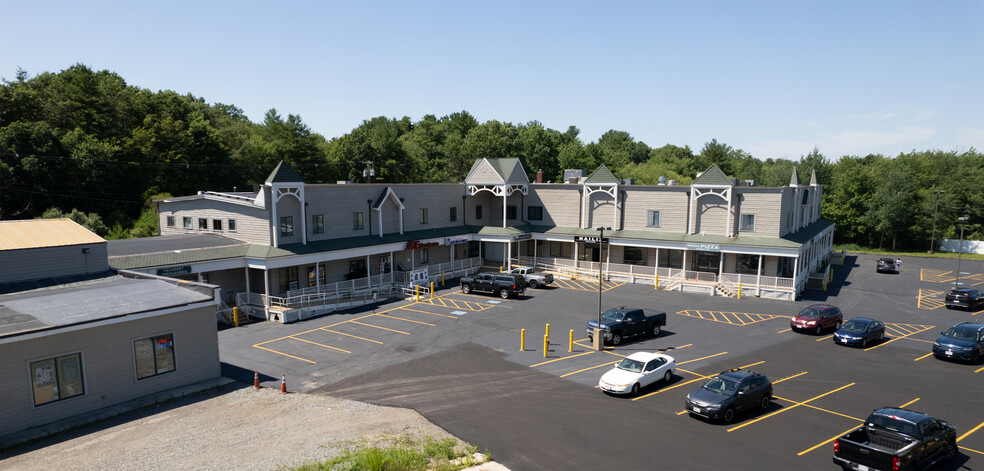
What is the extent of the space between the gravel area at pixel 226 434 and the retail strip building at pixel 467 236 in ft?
43.3

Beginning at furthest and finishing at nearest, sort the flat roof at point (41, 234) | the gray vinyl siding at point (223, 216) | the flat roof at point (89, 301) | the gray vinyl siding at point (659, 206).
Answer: the gray vinyl siding at point (659, 206) → the gray vinyl siding at point (223, 216) → the flat roof at point (41, 234) → the flat roof at point (89, 301)

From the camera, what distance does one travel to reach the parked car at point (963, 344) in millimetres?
26000

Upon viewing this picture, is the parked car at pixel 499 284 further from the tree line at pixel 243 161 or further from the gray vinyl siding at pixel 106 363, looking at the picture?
the tree line at pixel 243 161

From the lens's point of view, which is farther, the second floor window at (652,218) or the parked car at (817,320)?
the second floor window at (652,218)

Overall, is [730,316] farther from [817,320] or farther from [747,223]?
[747,223]

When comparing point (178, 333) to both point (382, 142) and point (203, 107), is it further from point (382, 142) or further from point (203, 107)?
point (203, 107)

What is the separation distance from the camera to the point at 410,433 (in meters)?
17.7

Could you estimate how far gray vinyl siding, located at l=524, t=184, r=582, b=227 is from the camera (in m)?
50.7

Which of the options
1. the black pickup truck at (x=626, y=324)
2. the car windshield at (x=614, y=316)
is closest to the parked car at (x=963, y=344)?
the black pickup truck at (x=626, y=324)

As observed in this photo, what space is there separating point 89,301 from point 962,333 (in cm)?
3966

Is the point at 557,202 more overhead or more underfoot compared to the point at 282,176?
more underfoot

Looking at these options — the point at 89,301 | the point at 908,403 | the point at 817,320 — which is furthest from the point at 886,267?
the point at 89,301

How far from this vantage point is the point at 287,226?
37.3 metres

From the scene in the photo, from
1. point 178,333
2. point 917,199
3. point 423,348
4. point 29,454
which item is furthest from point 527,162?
point 29,454
